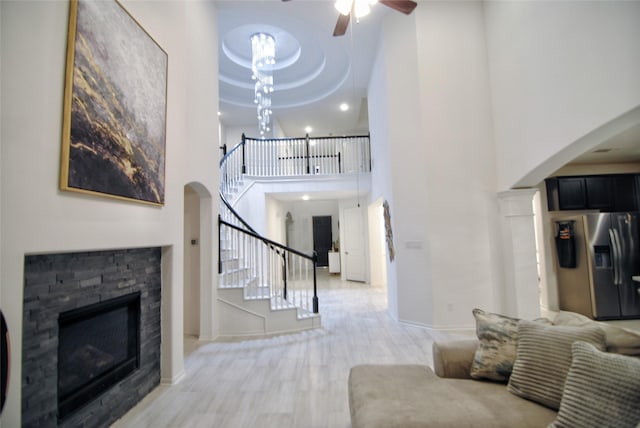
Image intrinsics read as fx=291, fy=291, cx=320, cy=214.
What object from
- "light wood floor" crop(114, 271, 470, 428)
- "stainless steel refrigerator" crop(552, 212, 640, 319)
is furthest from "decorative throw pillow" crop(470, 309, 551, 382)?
"stainless steel refrigerator" crop(552, 212, 640, 319)

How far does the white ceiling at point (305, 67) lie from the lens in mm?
4773

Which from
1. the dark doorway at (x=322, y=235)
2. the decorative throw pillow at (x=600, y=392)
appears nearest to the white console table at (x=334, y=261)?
the dark doorway at (x=322, y=235)

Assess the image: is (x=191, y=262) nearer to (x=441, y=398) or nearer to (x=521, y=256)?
(x=441, y=398)

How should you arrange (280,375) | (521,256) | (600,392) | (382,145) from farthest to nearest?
1. (382,145)
2. (521,256)
3. (280,375)
4. (600,392)

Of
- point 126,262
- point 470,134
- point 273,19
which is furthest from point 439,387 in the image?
point 273,19

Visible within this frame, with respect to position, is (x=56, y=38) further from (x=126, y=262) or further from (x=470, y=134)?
(x=470, y=134)

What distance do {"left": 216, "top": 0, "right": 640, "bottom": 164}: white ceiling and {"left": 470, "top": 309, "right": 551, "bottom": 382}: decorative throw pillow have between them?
3.62 meters

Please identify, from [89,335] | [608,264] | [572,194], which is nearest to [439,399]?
[89,335]

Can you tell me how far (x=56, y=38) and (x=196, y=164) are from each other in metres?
2.01

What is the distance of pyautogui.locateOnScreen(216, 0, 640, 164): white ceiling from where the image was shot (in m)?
4.77

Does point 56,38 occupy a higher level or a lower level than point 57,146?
higher

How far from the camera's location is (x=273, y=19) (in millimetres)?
5098

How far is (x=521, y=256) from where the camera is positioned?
4.12m

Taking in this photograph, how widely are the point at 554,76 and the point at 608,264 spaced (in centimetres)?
348
